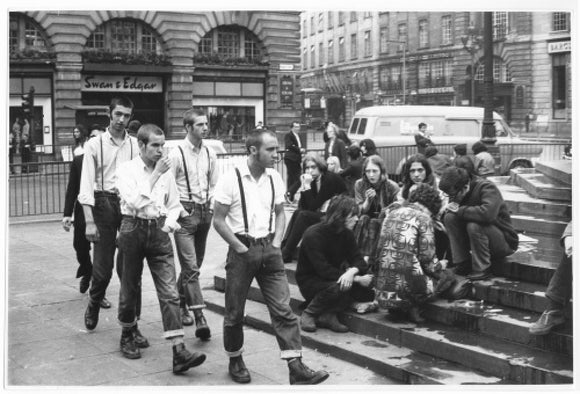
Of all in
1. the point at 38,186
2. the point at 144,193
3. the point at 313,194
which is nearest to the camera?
the point at 144,193

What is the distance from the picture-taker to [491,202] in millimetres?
6520

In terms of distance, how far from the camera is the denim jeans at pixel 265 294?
546 centimetres

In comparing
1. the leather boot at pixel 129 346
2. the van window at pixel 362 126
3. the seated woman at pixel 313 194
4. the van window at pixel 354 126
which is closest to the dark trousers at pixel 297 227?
the seated woman at pixel 313 194

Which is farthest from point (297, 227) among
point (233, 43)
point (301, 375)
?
point (233, 43)

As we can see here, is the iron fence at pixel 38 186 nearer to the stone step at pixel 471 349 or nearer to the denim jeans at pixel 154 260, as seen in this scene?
the stone step at pixel 471 349

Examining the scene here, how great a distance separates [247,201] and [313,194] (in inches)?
112

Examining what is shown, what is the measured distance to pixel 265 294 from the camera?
5.58m

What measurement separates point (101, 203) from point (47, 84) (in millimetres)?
19803

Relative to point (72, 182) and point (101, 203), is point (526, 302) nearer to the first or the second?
point (101, 203)

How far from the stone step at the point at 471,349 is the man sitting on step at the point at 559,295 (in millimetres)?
196

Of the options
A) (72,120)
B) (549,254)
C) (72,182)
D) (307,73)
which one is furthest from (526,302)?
(307,73)

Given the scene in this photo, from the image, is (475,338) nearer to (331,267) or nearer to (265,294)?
(331,267)

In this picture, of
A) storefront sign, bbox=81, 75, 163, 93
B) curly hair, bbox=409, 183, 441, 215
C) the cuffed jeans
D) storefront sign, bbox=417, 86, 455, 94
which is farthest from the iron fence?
storefront sign, bbox=81, 75, 163, 93

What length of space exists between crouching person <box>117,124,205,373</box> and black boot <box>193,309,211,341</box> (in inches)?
29.8
